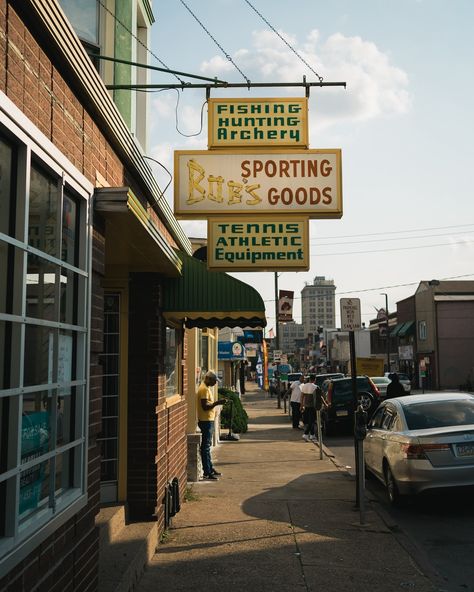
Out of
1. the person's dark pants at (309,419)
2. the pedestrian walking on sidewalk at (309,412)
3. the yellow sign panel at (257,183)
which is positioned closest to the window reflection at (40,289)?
the yellow sign panel at (257,183)

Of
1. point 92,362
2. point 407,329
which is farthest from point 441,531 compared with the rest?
point 407,329

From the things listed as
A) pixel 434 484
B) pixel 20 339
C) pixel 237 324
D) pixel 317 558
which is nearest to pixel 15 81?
pixel 20 339

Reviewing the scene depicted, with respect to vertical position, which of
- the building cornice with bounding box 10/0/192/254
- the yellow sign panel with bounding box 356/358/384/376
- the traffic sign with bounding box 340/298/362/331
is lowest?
the yellow sign panel with bounding box 356/358/384/376

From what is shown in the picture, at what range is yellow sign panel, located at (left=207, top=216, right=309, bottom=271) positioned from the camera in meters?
7.43

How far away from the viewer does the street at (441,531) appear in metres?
6.29

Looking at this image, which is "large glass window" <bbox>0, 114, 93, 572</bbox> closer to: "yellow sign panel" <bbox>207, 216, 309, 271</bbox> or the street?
"yellow sign panel" <bbox>207, 216, 309, 271</bbox>

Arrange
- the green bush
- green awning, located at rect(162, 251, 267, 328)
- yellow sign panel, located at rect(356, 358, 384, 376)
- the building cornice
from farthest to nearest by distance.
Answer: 1. the green bush
2. yellow sign panel, located at rect(356, 358, 384, 376)
3. green awning, located at rect(162, 251, 267, 328)
4. the building cornice

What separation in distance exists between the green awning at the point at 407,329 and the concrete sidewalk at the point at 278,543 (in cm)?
5197

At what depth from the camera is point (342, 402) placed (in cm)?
1986

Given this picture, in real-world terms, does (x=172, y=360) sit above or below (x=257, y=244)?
below

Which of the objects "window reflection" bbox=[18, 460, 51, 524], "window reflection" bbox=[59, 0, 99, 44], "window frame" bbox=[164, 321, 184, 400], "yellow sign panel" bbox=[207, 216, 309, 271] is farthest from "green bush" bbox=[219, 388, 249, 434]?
"window reflection" bbox=[18, 460, 51, 524]

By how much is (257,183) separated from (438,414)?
416cm

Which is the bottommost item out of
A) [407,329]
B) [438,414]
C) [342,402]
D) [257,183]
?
[342,402]

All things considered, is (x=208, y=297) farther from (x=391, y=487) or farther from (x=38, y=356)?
(x=38, y=356)
